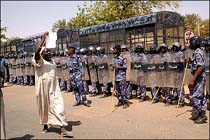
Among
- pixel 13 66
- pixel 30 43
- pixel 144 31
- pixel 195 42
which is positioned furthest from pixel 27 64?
pixel 195 42

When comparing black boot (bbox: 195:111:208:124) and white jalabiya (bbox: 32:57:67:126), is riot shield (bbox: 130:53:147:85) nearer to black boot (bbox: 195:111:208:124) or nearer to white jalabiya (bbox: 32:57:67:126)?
black boot (bbox: 195:111:208:124)

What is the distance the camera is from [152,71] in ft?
30.8

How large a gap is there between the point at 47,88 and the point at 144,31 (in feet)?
26.5

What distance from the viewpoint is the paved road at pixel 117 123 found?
627 cm

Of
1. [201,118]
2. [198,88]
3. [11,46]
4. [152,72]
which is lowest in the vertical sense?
[201,118]

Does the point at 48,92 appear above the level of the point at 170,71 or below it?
below

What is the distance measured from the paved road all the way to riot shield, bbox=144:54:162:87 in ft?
1.98

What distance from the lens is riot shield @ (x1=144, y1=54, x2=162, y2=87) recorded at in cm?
927

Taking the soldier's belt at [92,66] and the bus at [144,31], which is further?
the bus at [144,31]

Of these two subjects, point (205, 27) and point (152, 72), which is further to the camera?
point (205, 27)

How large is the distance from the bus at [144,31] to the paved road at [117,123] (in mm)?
4481

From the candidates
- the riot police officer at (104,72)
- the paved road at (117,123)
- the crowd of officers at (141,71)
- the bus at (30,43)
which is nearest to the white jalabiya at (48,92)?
the paved road at (117,123)

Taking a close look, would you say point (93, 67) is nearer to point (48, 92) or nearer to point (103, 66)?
point (103, 66)

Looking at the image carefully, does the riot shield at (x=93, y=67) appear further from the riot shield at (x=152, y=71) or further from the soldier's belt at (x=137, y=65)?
the riot shield at (x=152, y=71)
